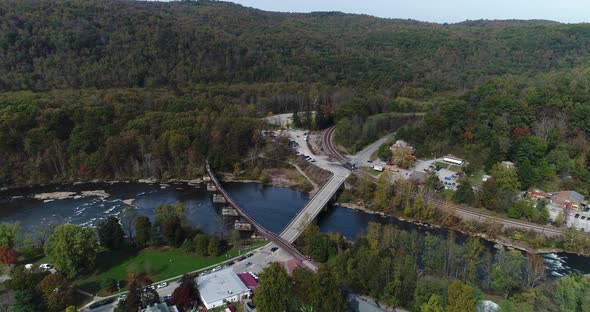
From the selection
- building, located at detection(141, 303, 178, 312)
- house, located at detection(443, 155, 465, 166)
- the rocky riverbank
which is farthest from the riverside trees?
house, located at detection(443, 155, 465, 166)

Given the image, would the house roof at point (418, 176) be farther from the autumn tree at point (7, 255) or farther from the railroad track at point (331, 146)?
the autumn tree at point (7, 255)

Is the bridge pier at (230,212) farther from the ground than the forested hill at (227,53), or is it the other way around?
the forested hill at (227,53)

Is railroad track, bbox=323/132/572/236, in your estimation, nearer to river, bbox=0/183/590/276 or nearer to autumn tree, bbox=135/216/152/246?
river, bbox=0/183/590/276

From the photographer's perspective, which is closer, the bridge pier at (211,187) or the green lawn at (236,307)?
the green lawn at (236,307)

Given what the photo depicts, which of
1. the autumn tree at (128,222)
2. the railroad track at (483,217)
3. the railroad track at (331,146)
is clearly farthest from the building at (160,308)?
the railroad track at (331,146)

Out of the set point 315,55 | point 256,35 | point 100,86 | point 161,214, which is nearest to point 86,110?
point 100,86

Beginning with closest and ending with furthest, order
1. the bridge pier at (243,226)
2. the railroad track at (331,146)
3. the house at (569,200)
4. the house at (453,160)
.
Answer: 1. the bridge pier at (243,226)
2. the house at (569,200)
3. the house at (453,160)
4. the railroad track at (331,146)
